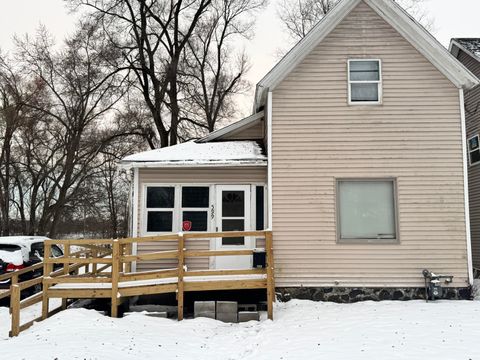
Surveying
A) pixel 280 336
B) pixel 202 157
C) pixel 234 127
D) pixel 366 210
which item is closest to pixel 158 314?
pixel 280 336

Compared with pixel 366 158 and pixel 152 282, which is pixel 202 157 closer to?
pixel 152 282

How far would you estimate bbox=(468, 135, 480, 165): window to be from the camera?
46.3 feet

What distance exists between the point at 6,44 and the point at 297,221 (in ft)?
80.9

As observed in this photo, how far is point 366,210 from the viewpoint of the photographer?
935cm

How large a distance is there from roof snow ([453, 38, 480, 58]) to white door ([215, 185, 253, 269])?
35.1ft

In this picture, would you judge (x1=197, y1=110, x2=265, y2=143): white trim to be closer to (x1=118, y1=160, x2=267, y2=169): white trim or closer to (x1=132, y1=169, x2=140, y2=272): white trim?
(x1=118, y1=160, x2=267, y2=169): white trim

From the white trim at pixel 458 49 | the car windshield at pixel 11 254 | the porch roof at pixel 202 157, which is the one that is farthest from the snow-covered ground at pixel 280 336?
the white trim at pixel 458 49

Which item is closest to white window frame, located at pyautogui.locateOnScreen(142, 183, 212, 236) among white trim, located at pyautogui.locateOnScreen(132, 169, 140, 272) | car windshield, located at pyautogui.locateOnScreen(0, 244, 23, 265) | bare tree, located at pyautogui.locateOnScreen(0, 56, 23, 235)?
white trim, located at pyautogui.locateOnScreen(132, 169, 140, 272)

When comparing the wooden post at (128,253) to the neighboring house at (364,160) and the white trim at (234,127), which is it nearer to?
the neighboring house at (364,160)

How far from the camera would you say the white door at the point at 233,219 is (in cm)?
1024

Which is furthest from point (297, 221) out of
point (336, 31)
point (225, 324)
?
point (336, 31)

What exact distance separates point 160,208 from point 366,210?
506cm

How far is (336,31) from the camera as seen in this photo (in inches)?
384

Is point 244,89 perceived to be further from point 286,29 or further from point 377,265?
point 377,265
